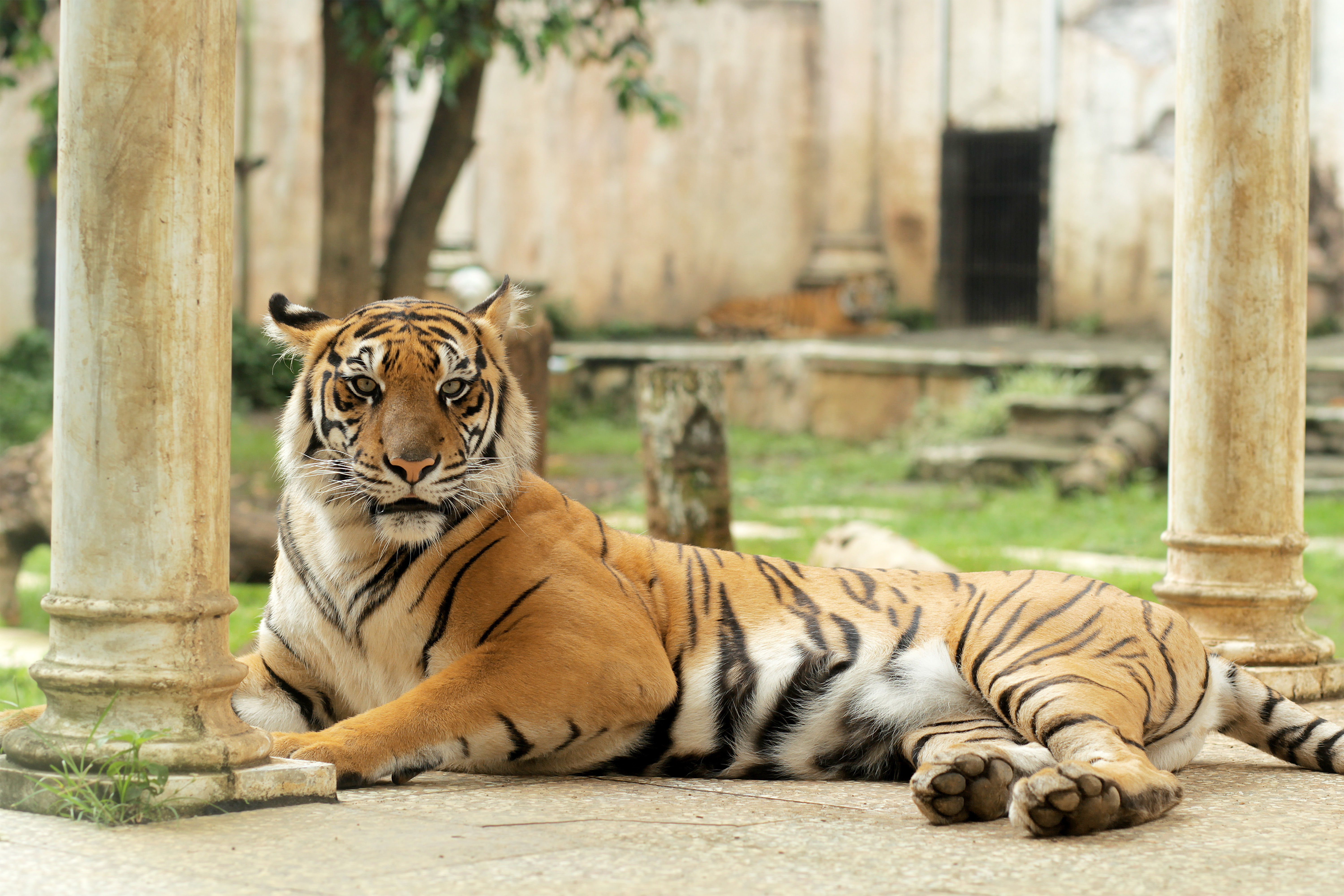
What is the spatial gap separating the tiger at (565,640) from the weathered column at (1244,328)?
1.05m

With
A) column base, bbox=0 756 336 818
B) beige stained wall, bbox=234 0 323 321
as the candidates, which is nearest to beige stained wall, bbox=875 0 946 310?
beige stained wall, bbox=234 0 323 321

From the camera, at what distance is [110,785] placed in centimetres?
265

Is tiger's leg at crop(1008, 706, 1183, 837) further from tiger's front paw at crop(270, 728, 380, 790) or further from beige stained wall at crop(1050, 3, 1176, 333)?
beige stained wall at crop(1050, 3, 1176, 333)

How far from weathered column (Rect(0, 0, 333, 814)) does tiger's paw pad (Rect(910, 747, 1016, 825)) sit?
4.01 ft

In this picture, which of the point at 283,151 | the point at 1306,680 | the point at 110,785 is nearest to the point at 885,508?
the point at 1306,680

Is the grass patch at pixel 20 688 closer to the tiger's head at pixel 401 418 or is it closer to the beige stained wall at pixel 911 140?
the tiger's head at pixel 401 418

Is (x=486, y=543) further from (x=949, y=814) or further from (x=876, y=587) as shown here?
(x=949, y=814)

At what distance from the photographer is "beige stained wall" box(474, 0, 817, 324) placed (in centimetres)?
1698

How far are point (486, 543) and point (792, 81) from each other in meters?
15.3

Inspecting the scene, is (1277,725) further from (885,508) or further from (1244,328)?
(885,508)

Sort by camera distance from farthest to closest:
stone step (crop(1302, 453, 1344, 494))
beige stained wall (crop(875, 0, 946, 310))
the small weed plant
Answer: beige stained wall (crop(875, 0, 946, 310))
stone step (crop(1302, 453, 1344, 494))
the small weed plant

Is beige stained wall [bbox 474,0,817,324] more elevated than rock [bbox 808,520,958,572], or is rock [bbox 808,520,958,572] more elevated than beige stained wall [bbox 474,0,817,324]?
beige stained wall [bbox 474,0,817,324]

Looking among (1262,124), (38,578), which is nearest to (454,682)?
(1262,124)

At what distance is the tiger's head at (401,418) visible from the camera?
317 cm
